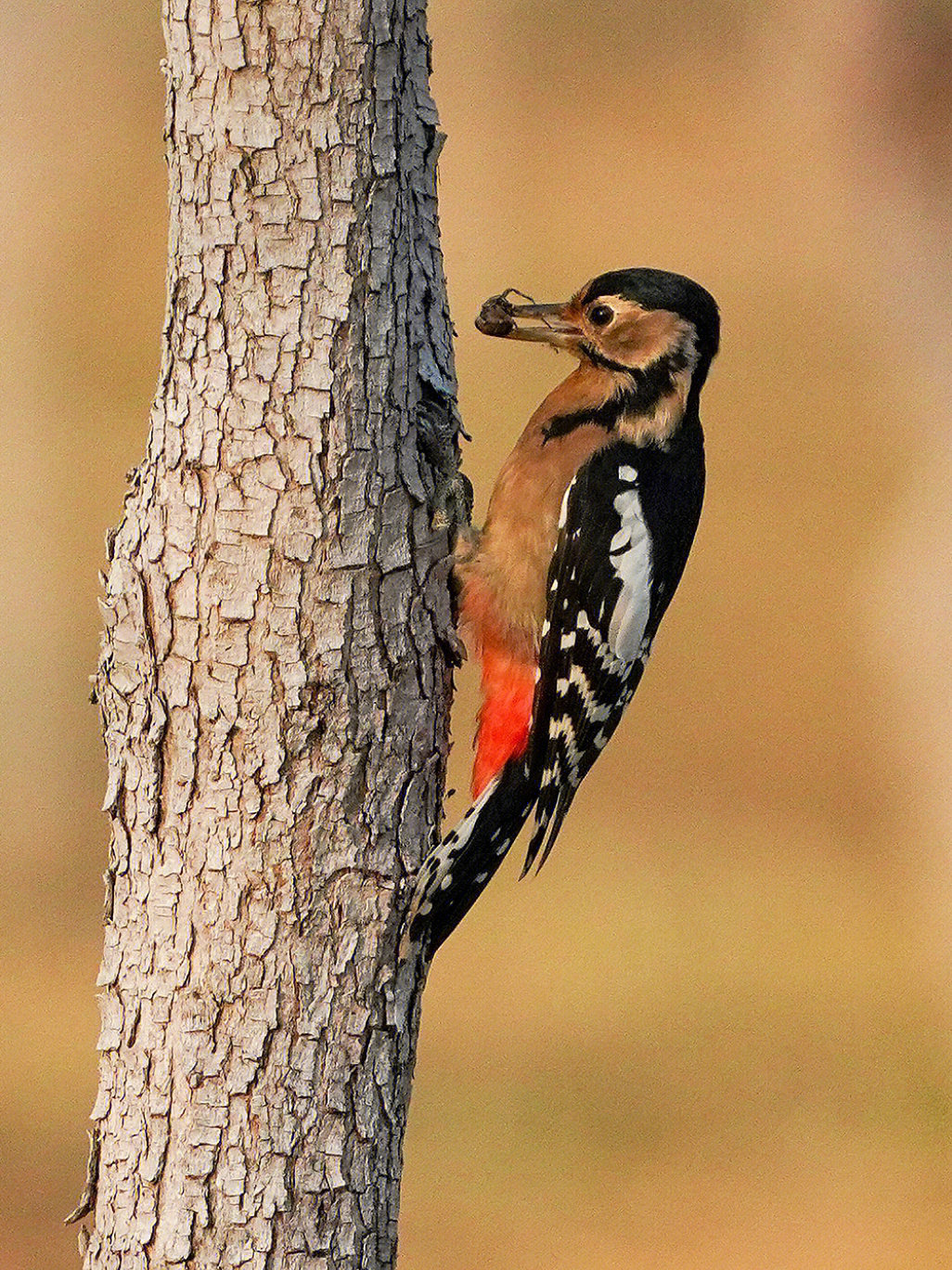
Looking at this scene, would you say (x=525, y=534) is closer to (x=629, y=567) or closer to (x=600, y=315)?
(x=629, y=567)

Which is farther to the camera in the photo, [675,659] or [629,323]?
[675,659]

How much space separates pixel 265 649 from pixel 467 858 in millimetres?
573

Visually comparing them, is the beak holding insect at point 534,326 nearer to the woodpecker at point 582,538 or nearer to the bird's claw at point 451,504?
the woodpecker at point 582,538

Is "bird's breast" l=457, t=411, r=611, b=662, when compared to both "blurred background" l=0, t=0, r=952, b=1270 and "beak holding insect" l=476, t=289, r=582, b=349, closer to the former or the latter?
"beak holding insect" l=476, t=289, r=582, b=349

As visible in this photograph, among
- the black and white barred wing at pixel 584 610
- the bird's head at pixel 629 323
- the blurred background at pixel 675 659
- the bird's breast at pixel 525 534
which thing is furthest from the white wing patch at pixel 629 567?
the blurred background at pixel 675 659

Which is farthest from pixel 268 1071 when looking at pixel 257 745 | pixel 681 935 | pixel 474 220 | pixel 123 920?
pixel 474 220

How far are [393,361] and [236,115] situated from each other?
1.49ft

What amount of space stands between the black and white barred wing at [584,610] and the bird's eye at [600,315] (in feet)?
0.92

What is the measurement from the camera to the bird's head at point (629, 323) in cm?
324

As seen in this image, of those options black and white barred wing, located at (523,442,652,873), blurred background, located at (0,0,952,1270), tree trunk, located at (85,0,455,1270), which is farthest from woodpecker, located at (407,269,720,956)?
blurred background, located at (0,0,952,1270)

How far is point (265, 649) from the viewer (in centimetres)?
250

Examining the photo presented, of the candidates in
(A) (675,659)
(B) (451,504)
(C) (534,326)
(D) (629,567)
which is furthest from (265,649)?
(A) (675,659)

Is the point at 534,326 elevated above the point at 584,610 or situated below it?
above

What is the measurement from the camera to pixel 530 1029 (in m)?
7.16
